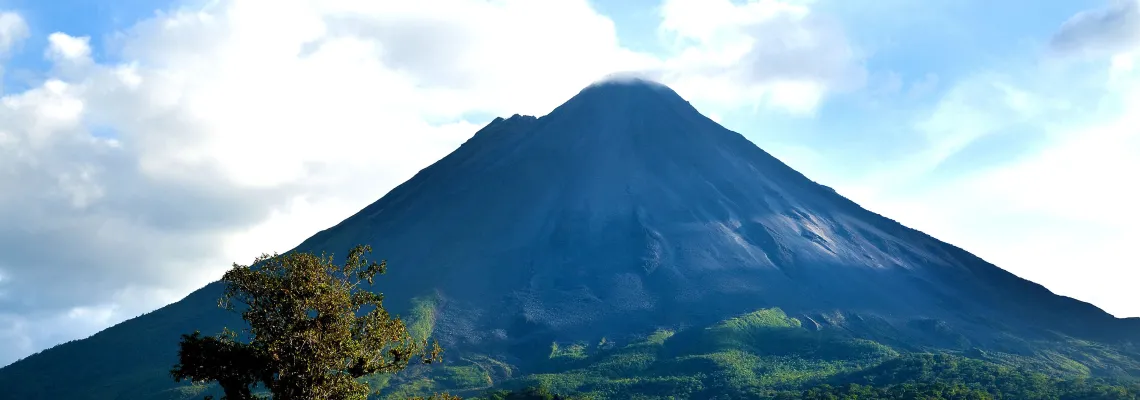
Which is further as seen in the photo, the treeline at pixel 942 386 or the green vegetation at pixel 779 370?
the green vegetation at pixel 779 370

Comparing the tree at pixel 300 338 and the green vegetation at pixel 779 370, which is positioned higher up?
the tree at pixel 300 338

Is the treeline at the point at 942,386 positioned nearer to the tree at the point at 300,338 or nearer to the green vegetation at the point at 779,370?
the green vegetation at the point at 779,370

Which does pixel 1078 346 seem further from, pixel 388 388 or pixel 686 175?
pixel 388 388

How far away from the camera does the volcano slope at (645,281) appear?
390 feet

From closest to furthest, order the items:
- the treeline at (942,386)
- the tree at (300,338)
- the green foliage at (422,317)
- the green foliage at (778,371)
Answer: the tree at (300,338)
the treeline at (942,386)
the green foliage at (778,371)
the green foliage at (422,317)

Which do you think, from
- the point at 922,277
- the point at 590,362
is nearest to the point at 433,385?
the point at 590,362

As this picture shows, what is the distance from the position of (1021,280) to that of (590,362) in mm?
84028

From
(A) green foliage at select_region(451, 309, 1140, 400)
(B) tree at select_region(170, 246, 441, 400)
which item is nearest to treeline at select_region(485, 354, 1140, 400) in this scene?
(A) green foliage at select_region(451, 309, 1140, 400)

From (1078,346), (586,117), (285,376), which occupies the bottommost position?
(1078,346)

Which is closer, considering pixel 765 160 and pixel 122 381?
pixel 122 381

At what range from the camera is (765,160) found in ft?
589

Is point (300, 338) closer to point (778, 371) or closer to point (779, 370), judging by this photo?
point (778, 371)

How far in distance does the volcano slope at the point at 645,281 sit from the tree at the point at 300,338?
3115 inches

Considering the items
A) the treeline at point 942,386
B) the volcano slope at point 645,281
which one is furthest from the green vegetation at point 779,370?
the volcano slope at point 645,281
